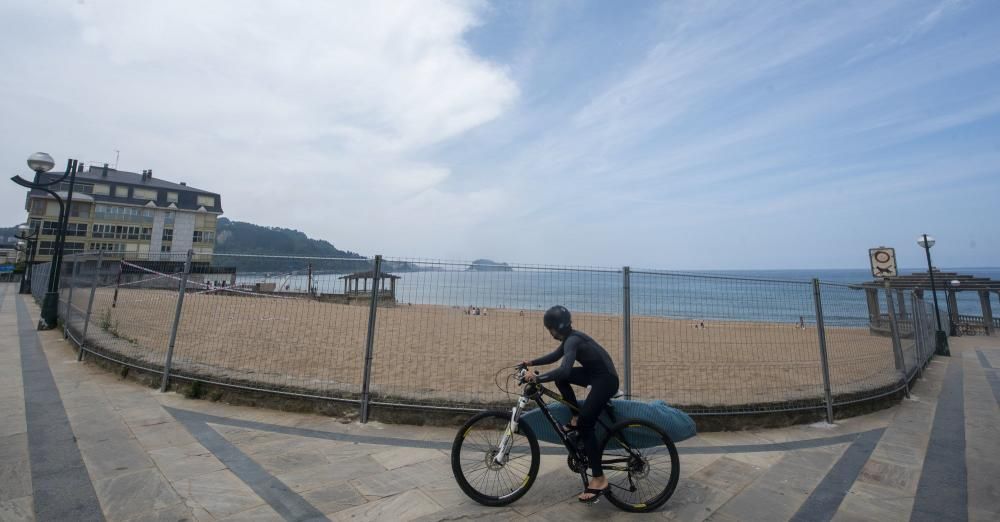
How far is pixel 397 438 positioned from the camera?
459cm

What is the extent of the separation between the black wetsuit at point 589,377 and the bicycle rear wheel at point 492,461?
16.6 inches

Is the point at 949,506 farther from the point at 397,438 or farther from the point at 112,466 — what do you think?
the point at 112,466

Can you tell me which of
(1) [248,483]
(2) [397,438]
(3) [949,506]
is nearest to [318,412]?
(2) [397,438]

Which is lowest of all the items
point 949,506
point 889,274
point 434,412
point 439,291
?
point 949,506

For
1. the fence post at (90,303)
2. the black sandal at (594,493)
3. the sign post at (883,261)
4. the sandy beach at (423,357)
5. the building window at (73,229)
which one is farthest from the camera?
the building window at (73,229)

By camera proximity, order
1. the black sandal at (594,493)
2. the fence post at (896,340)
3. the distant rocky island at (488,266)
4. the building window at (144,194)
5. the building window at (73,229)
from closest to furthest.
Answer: the black sandal at (594,493), the distant rocky island at (488,266), the fence post at (896,340), the building window at (73,229), the building window at (144,194)

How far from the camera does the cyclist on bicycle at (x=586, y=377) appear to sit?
3.20 metres

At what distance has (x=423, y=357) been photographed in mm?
11227

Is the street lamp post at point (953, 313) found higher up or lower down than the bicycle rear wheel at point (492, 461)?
higher up

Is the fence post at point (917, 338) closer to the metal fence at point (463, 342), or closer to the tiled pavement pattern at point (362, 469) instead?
the metal fence at point (463, 342)

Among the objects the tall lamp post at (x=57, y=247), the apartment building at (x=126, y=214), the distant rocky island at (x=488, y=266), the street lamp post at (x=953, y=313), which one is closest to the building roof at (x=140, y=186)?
the apartment building at (x=126, y=214)

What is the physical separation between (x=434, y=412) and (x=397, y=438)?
55 centimetres

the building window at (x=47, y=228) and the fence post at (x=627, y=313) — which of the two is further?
the building window at (x=47, y=228)

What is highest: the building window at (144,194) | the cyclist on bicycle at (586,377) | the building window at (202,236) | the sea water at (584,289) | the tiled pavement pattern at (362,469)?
the building window at (144,194)
